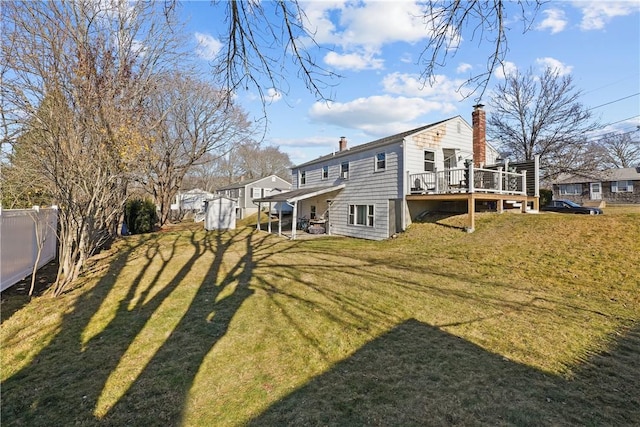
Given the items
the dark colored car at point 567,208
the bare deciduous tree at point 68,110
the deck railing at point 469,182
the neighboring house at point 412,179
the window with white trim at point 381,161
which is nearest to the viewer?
the bare deciduous tree at point 68,110

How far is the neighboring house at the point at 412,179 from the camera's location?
46.0ft

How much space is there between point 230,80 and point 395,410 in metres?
3.65

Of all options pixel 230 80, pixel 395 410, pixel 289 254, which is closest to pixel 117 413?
pixel 395 410

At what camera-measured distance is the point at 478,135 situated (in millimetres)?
16047

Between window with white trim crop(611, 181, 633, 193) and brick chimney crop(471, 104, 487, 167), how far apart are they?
28.5 meters

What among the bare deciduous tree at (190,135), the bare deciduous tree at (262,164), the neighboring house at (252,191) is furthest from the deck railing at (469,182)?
the bare deciduous tree at (262,164)

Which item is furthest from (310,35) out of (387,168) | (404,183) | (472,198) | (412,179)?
(387,168)

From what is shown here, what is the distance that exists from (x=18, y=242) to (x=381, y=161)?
13832 millimetres

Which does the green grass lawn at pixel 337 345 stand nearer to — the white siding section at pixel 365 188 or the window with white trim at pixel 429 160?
the white siding section at pixel 365 188

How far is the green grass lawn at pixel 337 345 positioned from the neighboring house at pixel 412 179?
17.2 ft

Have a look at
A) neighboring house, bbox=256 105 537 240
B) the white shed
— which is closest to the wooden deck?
neighboring house, bbox=256 105 537 240

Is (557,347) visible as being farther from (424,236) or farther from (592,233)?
(424,236)

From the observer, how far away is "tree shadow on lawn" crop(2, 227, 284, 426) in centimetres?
304

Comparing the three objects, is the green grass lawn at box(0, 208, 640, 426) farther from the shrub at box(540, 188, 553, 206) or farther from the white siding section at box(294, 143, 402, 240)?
the shrub at box(540, 188, 553, 206)
